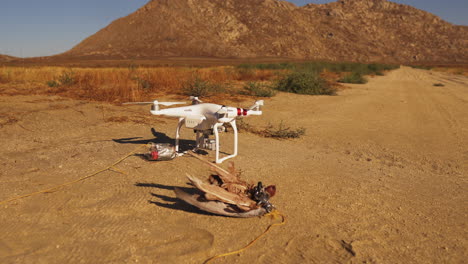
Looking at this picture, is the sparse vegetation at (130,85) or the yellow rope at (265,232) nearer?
the yellow rope at (265,232)

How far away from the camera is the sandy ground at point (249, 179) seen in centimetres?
290

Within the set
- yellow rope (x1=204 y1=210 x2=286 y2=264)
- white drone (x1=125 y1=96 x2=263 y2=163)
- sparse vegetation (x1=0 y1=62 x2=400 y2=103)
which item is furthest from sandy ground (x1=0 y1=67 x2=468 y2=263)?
sparse vegetation (x1=0 y1=62 x2=400 y2=103)

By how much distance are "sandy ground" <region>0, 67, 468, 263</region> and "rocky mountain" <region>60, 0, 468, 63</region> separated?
6639 cm

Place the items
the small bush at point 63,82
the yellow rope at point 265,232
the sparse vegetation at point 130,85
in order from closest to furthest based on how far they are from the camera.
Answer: the yellow rope at point 265,232 → the sparse vegetation at point 130,85 → the small bush at point 63,82

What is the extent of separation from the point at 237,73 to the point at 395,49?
292 feet

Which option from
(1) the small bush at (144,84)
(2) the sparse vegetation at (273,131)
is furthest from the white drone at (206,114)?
(1) the small bush at (144,84)

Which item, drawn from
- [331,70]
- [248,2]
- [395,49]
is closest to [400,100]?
[331,70]

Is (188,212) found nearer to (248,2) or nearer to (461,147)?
(461,147)

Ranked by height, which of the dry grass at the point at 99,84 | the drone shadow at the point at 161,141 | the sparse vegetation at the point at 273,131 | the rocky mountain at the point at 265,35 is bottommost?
the drone shadow at the point at 161,141

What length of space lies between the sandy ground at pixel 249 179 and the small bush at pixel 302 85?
662 centimetres

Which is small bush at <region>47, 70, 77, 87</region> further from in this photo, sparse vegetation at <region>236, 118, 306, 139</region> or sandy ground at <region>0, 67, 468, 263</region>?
sparse vegetation at <region>236, 118, 306, 139</region>

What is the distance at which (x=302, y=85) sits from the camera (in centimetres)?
1438

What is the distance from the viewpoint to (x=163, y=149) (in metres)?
5.04

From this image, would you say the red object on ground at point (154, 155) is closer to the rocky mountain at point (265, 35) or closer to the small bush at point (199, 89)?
the small bush at point (199, 89)
